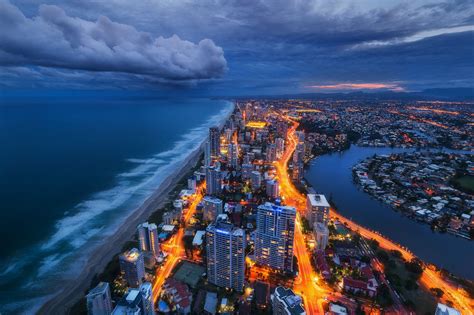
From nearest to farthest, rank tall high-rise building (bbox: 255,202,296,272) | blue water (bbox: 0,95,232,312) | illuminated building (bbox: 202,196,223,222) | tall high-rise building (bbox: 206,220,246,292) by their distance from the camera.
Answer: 1. tall high-rise building (bbox: 206,220,246,292)
2. tall high-rise building (bbox: 255,202,296,272)
3. blue water (bbox: 0,95,232,312)
4. illuminated building (bbox: 202,196,223,222)

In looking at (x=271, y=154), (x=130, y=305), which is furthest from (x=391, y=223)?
(x=130, y=305)

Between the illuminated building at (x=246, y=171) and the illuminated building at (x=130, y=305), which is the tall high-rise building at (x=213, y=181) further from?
the illuminated building at (x=130, y=305)

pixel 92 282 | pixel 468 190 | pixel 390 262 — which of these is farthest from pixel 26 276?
pixel 468 190

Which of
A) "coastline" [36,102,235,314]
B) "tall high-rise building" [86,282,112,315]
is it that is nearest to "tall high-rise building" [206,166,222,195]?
"coastline" [36,102,235,314]

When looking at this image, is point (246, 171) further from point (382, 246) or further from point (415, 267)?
point (415, 267)

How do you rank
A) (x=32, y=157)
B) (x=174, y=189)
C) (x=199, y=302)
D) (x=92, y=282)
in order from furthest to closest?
(x=32, y=157) → (x=174, y=189) → (x=92, y=282) → (x=199, y=302)

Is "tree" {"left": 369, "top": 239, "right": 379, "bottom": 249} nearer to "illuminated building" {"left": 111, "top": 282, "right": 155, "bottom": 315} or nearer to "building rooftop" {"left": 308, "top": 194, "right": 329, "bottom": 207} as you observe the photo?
"building rooftop" {"left": 308, "top": 194, "right": 329, "bottom": 207}

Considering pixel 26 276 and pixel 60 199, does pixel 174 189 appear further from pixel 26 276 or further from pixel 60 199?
pixel 26 276
